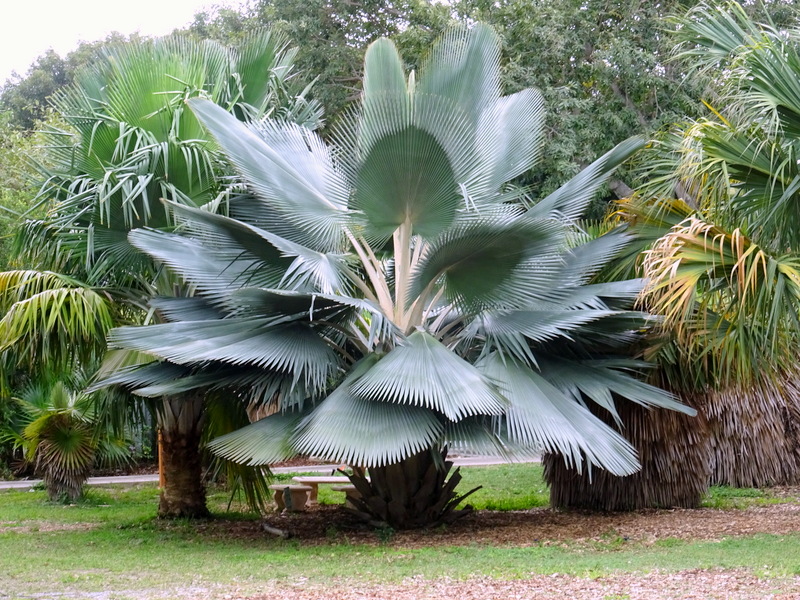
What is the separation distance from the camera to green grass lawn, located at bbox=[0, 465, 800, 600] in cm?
706

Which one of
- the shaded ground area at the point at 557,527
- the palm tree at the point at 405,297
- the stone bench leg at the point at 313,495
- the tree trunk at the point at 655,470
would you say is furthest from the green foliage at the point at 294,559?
the stone bench leg at the point at 313,495

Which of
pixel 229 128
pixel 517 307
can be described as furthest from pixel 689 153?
pixel 229 128

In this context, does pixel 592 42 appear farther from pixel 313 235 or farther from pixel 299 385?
pixel 299 385

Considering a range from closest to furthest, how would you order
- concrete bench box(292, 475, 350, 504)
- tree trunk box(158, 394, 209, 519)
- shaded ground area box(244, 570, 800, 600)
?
shaded ground area box(244, 570, 800, 600) → tree trunk box(158, 394, 209, 519) → concrete bench box(292, 475, 350, 504)

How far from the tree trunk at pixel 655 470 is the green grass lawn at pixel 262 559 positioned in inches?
81.7

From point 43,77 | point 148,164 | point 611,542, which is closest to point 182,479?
point 148,164

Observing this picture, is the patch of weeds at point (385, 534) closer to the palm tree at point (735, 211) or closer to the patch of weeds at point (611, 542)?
the patch of weeds at point (611, 542)

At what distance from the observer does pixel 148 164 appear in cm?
966

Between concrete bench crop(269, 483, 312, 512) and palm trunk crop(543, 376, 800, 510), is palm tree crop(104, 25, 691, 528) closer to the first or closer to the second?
palm trunk crop(543, 376, 800, 510)

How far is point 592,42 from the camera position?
18.7m

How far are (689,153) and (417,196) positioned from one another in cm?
257

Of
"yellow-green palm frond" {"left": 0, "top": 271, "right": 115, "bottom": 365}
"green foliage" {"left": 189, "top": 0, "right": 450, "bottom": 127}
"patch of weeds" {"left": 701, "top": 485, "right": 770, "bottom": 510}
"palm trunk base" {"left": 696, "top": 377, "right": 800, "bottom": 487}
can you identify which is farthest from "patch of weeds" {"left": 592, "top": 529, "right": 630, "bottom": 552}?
"green foliage" {"left": 189, "top": 0, "right": 450, "bottom": 127}

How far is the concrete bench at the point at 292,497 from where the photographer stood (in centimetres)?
1194

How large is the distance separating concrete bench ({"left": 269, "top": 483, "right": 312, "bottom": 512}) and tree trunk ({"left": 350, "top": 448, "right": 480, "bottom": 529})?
2.19 metres
